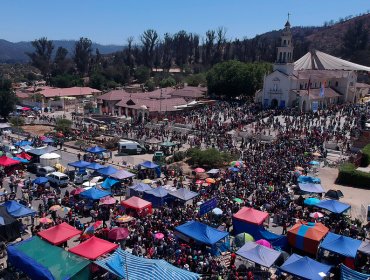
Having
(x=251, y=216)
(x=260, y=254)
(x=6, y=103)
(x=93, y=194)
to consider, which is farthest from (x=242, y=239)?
(x=6, y=103)

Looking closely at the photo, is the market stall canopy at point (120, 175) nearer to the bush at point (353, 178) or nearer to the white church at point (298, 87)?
the bush at point (353, 178)

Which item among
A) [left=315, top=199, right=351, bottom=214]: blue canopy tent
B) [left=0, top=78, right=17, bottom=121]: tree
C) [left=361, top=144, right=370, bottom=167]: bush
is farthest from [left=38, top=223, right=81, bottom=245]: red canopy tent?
[left=0, top=78, right=17, bottom=121]: tree

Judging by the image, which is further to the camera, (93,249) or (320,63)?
(320,63)

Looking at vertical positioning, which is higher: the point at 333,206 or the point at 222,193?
the point at 333,206

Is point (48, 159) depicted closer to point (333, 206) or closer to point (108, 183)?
point (108, 183)

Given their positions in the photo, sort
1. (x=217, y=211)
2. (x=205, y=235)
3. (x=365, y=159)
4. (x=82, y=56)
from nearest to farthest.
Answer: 1. (x=205, y=235)
2. (x=217, y=211)
3. (x=365, y=159)
4. (x=82, y=56)

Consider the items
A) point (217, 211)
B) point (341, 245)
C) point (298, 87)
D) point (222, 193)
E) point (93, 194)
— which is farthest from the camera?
point (298, 87)

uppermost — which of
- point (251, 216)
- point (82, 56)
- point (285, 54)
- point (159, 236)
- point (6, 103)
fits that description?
point (285, 54)

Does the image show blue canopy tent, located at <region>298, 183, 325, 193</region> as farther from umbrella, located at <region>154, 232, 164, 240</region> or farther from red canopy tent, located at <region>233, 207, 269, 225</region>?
umbrella, located at <region>154, 232, 164, 240</region>
